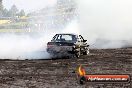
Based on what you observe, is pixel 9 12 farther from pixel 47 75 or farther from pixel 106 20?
pixel 47 75

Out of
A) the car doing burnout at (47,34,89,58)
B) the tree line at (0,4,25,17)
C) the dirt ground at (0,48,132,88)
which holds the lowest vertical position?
the dirt ground at (0,48,132,88)

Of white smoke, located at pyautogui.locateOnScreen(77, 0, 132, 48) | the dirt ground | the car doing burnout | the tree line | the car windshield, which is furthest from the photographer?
the tree line

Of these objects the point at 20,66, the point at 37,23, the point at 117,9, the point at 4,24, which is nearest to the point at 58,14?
the point at 37,23

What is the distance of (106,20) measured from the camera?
40000 millimetres

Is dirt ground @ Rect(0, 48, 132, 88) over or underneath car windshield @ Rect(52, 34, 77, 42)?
underneath

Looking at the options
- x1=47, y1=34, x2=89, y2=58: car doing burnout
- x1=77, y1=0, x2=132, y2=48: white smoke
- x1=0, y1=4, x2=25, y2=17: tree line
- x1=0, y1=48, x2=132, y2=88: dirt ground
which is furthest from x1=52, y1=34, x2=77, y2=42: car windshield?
x1=0, y1=4, x2=25, y2=17: tree line

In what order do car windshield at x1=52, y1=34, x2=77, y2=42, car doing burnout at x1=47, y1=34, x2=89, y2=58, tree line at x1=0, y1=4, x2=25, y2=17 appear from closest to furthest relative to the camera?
car doing burnout at x1=47, y1=34, x2=89, y2=58 → car windshield at x1=52, y1=34, x2=77, y2=42 → tree line at x1=0, y1=4, x2=25, y2=17

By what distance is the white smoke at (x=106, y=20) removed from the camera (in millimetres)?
37156

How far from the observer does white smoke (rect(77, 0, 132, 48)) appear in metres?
37.2

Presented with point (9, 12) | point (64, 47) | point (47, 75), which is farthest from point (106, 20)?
point (9, 12)

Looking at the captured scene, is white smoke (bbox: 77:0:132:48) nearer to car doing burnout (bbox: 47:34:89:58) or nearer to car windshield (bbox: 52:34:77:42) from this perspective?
car windshield (bbox: 52:34:77:42)

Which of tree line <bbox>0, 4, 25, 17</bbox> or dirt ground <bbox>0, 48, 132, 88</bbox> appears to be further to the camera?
tree line <bbox>0, 4, 25, 17</bbox>

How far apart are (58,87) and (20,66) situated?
17.6 feet

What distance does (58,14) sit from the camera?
191 ft
